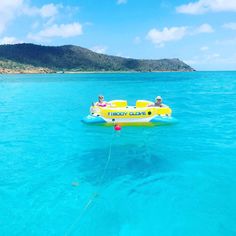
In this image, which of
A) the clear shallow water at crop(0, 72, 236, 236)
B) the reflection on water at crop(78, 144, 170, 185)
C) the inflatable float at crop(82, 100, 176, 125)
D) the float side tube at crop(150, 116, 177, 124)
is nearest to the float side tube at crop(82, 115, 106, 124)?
the inflatable float at crop(82, 100, 176, 125)

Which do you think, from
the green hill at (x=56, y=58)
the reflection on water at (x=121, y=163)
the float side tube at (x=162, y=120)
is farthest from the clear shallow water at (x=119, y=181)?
the green hill at (x=56, y=58)

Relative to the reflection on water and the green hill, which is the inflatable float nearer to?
the reflection on water

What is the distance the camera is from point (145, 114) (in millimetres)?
16922

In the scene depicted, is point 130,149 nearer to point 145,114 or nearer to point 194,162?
point 194,162

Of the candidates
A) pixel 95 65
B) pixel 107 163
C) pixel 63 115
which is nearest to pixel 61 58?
pixel 95 65

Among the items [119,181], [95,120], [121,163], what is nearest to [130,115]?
[95,120]

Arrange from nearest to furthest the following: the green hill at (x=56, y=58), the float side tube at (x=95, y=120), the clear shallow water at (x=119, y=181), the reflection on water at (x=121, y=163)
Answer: the clear shallow water at (x=119, y=181) < the reflection on water at (x=121, y=163) < the float side tube at (x=95, y=120) < the green hill at (x=56, y=58)

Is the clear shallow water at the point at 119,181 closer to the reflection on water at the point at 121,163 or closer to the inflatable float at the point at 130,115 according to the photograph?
the reflection on water at the point at 121,163

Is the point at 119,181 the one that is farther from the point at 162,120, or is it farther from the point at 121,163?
the point at 162,120

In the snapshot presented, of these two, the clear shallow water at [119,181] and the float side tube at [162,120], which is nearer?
the clear shallow water at [119,181]

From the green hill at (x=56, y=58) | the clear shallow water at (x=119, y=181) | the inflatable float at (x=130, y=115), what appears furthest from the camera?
the green hill at (x=56, y=58)

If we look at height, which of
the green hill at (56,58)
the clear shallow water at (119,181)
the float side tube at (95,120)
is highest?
the green hill at (56,58)

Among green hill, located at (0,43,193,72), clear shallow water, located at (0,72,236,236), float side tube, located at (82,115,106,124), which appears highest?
green hill, located at (0,43,193,72)

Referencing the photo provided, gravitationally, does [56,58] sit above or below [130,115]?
above
